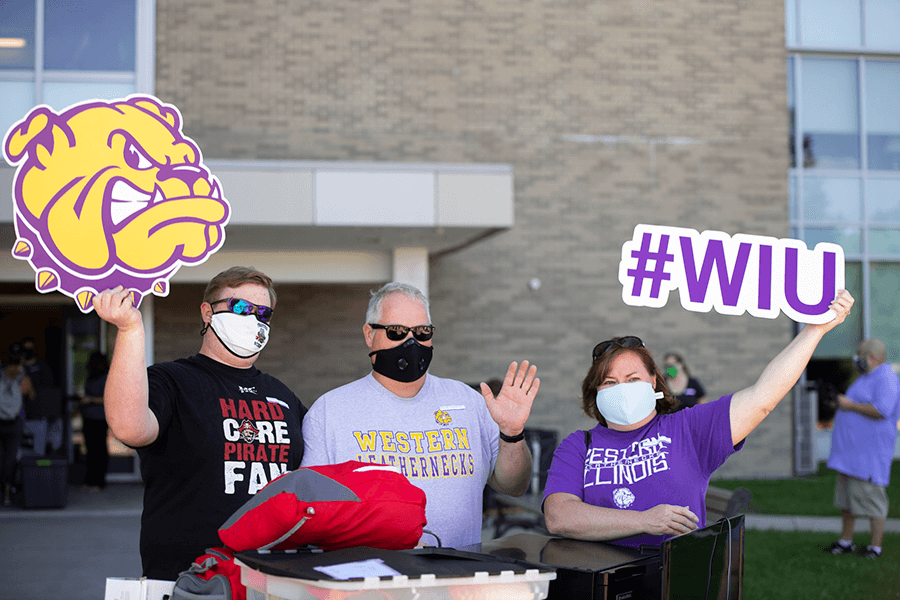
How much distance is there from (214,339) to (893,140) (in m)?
13.9

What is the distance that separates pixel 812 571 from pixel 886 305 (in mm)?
8502

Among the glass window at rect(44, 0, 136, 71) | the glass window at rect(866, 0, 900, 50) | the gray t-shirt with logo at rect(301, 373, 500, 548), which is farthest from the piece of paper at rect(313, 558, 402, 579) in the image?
the glass window at rect(866, 0, 900, 50)

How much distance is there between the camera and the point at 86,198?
2.95 metres

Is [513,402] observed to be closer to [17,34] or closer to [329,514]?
[329,514]

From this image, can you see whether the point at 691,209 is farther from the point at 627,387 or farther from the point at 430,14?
the point at 627,387

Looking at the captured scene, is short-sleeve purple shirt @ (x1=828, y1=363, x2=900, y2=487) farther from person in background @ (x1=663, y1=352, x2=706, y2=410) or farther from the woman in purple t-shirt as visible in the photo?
the woman in purple t-shirt

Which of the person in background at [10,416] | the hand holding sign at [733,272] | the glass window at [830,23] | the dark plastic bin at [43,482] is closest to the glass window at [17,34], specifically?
the person in background at [10,416]

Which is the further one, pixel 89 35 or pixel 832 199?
pixel 832 199

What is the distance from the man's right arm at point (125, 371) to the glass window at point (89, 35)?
999 centimetres

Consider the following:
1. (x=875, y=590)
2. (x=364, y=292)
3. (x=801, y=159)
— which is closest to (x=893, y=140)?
(x=801, y=159)

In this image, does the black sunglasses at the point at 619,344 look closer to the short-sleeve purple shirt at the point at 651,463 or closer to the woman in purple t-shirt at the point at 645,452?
the woman in purple t-shirt at the point at 645,452

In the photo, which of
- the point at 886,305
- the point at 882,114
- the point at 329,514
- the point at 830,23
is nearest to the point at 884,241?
the point at 886,305

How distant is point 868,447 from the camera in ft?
22.3

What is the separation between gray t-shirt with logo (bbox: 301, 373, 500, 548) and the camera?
2.62 metres
